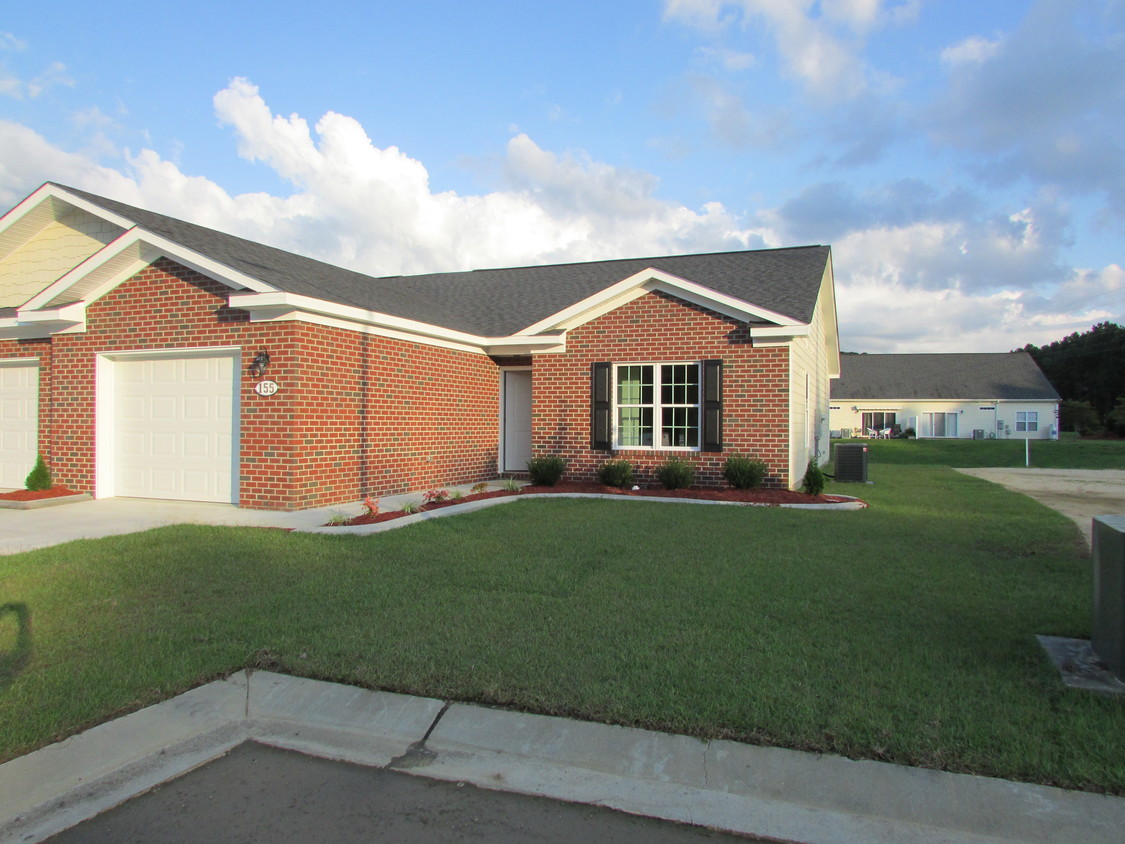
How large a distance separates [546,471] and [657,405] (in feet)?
7.91

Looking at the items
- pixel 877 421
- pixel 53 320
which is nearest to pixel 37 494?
pixel 53 320

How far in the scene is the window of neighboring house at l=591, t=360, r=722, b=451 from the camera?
1355cm

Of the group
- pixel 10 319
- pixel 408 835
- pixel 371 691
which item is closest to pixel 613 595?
pixel 371 691

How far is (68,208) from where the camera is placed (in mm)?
12859

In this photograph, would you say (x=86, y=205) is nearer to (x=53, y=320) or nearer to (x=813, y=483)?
(x=53, y=320)

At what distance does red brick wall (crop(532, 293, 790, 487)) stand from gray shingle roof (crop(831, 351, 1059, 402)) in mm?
36113

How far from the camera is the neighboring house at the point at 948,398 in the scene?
139ft

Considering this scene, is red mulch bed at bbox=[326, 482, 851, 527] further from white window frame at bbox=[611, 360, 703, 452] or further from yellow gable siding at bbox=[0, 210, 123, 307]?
yellow gable siding at bbox=[0, 210, 123, 307]

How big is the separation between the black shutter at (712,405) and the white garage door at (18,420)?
37.6 feet

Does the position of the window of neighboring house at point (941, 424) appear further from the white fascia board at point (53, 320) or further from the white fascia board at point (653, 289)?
the white fascia board at point (53, 320)

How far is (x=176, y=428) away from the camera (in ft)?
37.2

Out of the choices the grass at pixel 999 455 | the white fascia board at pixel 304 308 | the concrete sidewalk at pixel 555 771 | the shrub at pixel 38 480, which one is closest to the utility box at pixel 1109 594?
the concrete sidewalk at pixel 555 771

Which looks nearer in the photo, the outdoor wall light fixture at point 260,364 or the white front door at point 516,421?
the outdoor wall light fixture at point 260,364

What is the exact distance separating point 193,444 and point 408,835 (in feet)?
31.5
